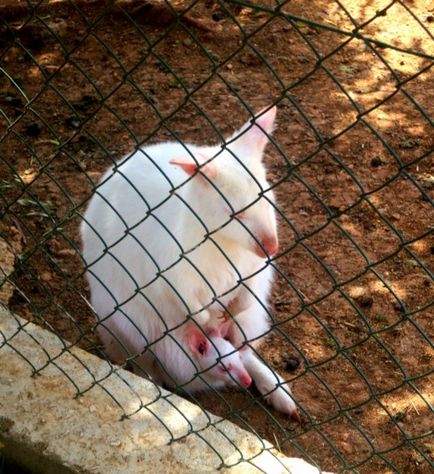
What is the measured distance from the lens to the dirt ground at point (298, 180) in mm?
3215

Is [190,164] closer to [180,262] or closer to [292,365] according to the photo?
[180,262]

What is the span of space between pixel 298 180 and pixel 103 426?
3.44 ft

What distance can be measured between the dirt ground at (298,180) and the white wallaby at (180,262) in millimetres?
153

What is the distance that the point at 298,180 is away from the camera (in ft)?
8.36

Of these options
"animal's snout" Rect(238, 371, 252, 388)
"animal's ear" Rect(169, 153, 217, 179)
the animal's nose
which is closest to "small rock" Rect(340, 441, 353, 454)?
"animal's snout" Rect(238, 371, 252, 388)

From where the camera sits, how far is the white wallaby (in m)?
2.79

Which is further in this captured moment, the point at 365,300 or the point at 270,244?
the point at 365,300

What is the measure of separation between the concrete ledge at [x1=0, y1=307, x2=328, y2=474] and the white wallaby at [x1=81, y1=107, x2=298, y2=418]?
176 millimetres

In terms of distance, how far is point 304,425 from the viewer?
129 inches

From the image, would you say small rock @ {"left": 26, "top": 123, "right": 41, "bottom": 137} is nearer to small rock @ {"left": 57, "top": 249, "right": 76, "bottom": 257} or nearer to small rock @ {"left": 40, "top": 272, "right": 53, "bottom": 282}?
small rock @ {"left": 57, "top": 249, "right": 76, "bottom": 257}

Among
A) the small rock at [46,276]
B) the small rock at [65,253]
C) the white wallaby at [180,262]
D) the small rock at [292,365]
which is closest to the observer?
the white wallaby at [180,262]

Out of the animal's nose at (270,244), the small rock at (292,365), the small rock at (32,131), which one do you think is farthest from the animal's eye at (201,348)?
the small rock at (32,131)

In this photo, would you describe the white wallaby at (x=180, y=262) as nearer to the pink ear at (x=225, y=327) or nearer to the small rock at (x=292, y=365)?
the pink ear at (x=225, y=327)

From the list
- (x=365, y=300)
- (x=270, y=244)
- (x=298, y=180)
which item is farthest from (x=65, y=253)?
(x=298, y=180)
